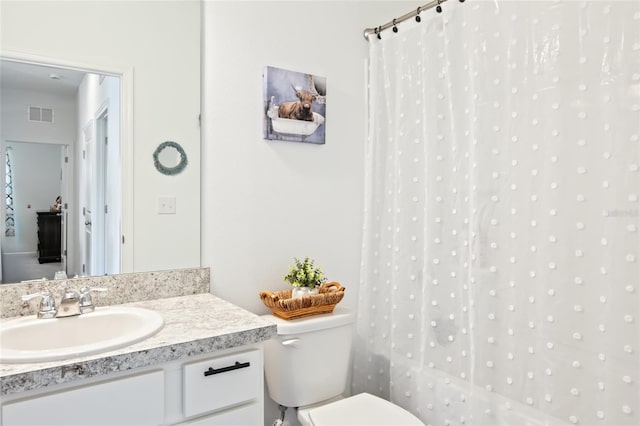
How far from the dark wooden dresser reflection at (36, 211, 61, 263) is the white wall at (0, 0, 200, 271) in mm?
236

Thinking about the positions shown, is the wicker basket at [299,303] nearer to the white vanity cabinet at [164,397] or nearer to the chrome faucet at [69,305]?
the white vanity cabinet at [164,397]

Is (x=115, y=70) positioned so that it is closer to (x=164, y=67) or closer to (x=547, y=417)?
(x=164, y=67)

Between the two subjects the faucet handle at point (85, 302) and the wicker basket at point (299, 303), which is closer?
the faucet handle at point (85, 302)

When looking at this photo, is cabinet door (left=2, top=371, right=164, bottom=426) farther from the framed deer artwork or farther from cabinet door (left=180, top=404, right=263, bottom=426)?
the framed deer artwork

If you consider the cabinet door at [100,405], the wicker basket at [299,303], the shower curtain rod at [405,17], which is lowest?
the cabinet door at [100,405]

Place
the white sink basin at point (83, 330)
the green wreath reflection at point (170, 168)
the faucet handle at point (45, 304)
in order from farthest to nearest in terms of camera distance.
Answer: the green wreath reflection at point (170, 168) → the faucet handle at point (45, 304) → the white sink basin at point (83, 330)

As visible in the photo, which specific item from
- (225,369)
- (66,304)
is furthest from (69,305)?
(225,369)

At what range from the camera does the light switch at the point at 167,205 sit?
1728 mm

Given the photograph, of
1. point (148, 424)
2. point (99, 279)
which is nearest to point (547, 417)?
point (148, 424)

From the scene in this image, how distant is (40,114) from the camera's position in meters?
1.49

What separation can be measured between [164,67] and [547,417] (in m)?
1.90

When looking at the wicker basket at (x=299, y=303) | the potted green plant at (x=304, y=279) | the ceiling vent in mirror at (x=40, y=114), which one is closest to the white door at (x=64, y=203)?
the ceiling vent in mirror at (x=40, y=114)

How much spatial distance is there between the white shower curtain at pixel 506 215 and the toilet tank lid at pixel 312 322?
0.26m

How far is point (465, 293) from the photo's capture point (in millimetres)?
1671
